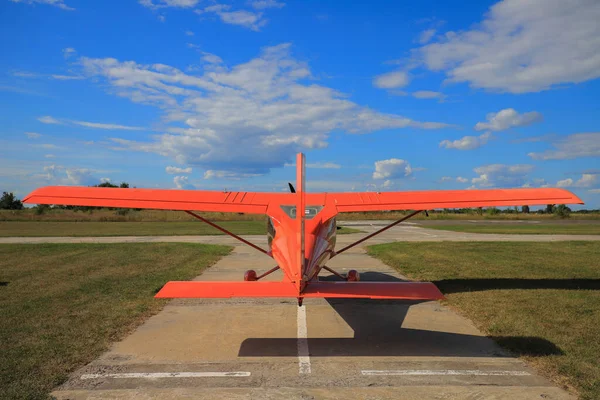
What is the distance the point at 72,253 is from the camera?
17781 millimetres

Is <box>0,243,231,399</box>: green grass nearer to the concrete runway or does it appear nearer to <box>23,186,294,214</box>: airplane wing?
the concrete runway

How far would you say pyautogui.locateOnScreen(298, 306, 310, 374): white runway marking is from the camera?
18.6 feet

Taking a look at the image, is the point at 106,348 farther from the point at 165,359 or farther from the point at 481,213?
the point at 481,213

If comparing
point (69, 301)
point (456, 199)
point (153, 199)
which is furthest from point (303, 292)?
point (69, 301)

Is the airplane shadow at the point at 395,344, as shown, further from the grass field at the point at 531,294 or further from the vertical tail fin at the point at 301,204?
the vertical tail fin at the point at 301,204

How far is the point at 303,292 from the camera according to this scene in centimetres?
577

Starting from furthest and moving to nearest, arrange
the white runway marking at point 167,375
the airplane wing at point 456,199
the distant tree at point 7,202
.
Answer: the distant tree at point 7,202 → the airplane wing at point 456,199 → the white runway marking at point 167,375

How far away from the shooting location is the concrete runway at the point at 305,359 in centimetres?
490

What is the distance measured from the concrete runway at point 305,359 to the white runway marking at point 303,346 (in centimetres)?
2

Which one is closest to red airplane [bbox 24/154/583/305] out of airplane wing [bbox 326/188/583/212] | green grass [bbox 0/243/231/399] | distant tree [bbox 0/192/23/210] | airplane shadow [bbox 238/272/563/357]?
airplane wing [bbox 326/188/583/212]

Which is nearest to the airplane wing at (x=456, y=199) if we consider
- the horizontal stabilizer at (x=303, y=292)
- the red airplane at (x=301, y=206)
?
the red airplane at (x=301, y=206)

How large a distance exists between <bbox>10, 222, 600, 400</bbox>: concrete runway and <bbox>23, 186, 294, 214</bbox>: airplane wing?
226 cm

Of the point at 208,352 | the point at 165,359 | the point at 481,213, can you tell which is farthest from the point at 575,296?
the point at 481,213

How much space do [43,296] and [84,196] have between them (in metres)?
3.32
